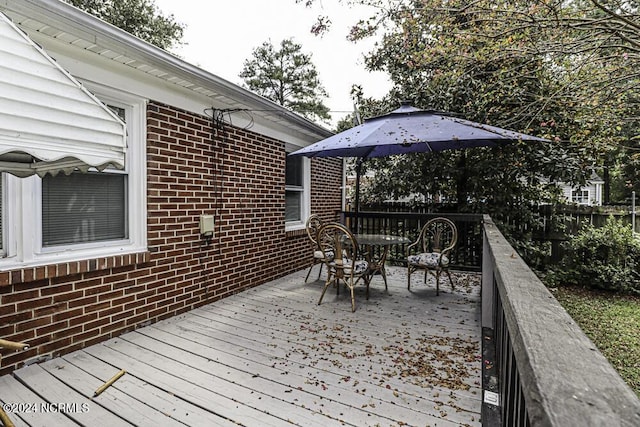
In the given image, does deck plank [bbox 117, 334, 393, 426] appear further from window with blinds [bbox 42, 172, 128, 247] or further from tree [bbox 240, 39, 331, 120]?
tree [bbox 240, 39, 331, 120]

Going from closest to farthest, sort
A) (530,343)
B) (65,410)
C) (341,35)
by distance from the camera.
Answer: (530,343)
(65,410)
(341,35)

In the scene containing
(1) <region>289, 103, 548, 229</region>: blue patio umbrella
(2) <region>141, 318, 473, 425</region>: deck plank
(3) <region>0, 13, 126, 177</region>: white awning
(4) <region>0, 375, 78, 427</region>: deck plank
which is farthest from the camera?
(1) <region>289, 103, 548, 229</region>: blue patio umbrella

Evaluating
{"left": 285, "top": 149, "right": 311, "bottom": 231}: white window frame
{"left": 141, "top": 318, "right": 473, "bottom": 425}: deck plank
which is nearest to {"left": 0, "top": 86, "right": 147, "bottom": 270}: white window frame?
{"left": 141, "top": 318, "right": 473, "bottom": 425}: deck plank

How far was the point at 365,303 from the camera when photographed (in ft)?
13.4

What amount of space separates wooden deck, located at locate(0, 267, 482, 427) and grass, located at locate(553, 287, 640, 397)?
1.28 meters

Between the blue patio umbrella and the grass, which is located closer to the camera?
the grass

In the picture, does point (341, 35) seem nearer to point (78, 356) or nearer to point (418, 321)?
point (418, 321)

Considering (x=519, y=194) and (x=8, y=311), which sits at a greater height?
(x=519, y=194)

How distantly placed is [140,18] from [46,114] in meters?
14.8

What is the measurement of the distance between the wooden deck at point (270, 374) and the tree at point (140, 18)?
13.2m

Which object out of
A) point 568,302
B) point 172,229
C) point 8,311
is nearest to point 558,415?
point 8,311

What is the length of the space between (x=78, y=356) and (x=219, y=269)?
5.62 ft

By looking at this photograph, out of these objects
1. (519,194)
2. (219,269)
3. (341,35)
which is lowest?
(219,269)

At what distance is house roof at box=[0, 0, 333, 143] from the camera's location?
6.93ft
